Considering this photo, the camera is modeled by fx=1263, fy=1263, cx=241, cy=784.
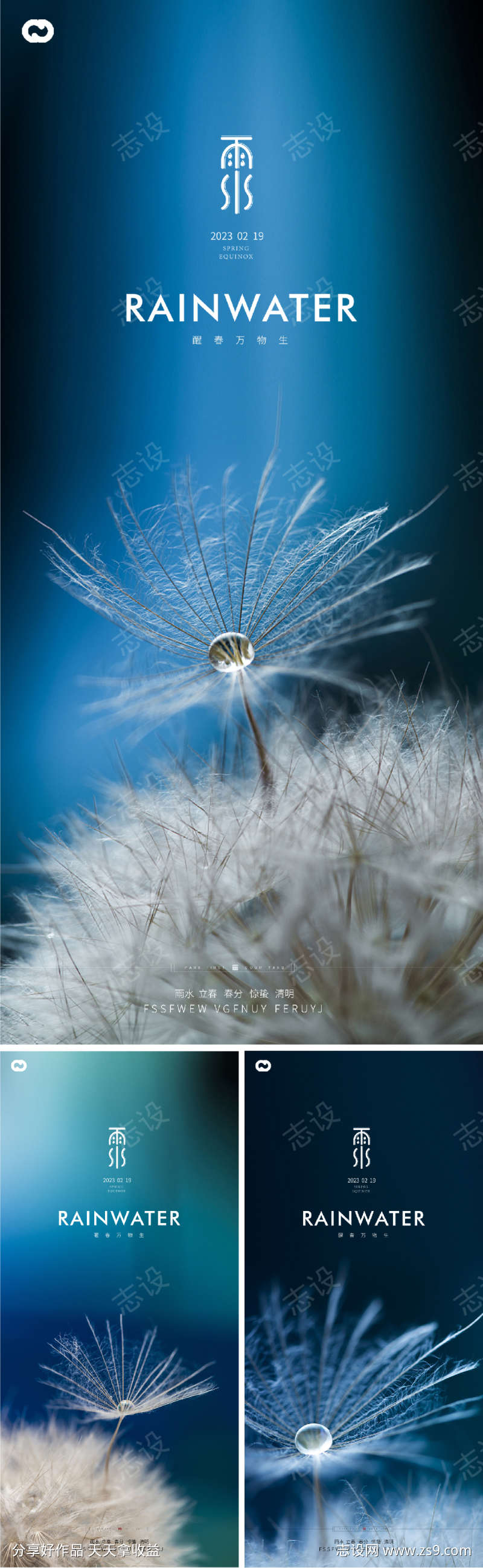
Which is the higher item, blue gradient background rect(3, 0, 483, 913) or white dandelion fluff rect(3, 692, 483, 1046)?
blue gradient background rect(3, 0, 483, 913)

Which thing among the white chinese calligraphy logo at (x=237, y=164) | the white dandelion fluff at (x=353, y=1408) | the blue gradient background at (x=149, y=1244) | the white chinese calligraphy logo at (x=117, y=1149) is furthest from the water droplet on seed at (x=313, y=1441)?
the white chinese calligraphy logo at (x=237, y=164)

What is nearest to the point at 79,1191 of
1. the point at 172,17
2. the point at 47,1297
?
the point at 47,1297

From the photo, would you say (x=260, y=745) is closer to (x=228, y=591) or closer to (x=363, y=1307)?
(x=228, y=591)

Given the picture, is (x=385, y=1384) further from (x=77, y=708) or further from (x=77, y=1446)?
(x=77, y=708)

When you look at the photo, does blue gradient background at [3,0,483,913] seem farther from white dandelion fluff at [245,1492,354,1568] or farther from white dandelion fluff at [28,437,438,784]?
white dandelion fluff at [245,1492,354,1568]

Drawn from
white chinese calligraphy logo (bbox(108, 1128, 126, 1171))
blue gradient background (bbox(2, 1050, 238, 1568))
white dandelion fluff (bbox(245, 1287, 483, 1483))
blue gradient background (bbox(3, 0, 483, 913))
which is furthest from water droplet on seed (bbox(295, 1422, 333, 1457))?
blue gradient background (bbox(3, 0, 483, 913))

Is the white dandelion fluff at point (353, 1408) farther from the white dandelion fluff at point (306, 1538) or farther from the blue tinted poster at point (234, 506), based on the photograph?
the blue tinted poster at point (234, 506)
